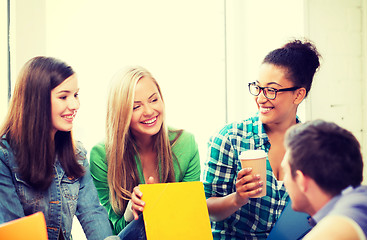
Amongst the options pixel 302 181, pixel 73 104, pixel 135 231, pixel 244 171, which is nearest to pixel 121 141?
pixel 73 104

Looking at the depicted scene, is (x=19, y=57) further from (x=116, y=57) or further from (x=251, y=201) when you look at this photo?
(x=251, y=201)

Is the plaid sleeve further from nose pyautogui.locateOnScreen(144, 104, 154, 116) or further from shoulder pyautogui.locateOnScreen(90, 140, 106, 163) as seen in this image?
shoulder pyautogui.locateOnScreen(90, 140, 106, 163)

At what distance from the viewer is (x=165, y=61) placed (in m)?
2.73

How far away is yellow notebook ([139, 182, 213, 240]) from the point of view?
155 cm

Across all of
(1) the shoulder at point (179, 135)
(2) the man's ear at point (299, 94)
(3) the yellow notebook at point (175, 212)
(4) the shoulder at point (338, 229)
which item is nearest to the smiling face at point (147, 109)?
(1) the shoulder at point (179, 135)

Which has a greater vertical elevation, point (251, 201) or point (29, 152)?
point (29, 152)

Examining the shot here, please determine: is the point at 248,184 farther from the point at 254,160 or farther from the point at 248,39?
the point at 248,39

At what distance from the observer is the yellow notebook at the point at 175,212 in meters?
1.55

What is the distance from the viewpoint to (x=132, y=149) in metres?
2.01

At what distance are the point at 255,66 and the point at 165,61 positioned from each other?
0.61 metres

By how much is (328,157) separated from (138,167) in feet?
3.95

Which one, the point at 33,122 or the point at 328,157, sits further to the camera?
the point at 33,122

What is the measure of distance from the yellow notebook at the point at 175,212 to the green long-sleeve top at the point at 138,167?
0.37 meters

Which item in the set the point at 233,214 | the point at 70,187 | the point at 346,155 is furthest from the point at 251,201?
the point at 346,155
